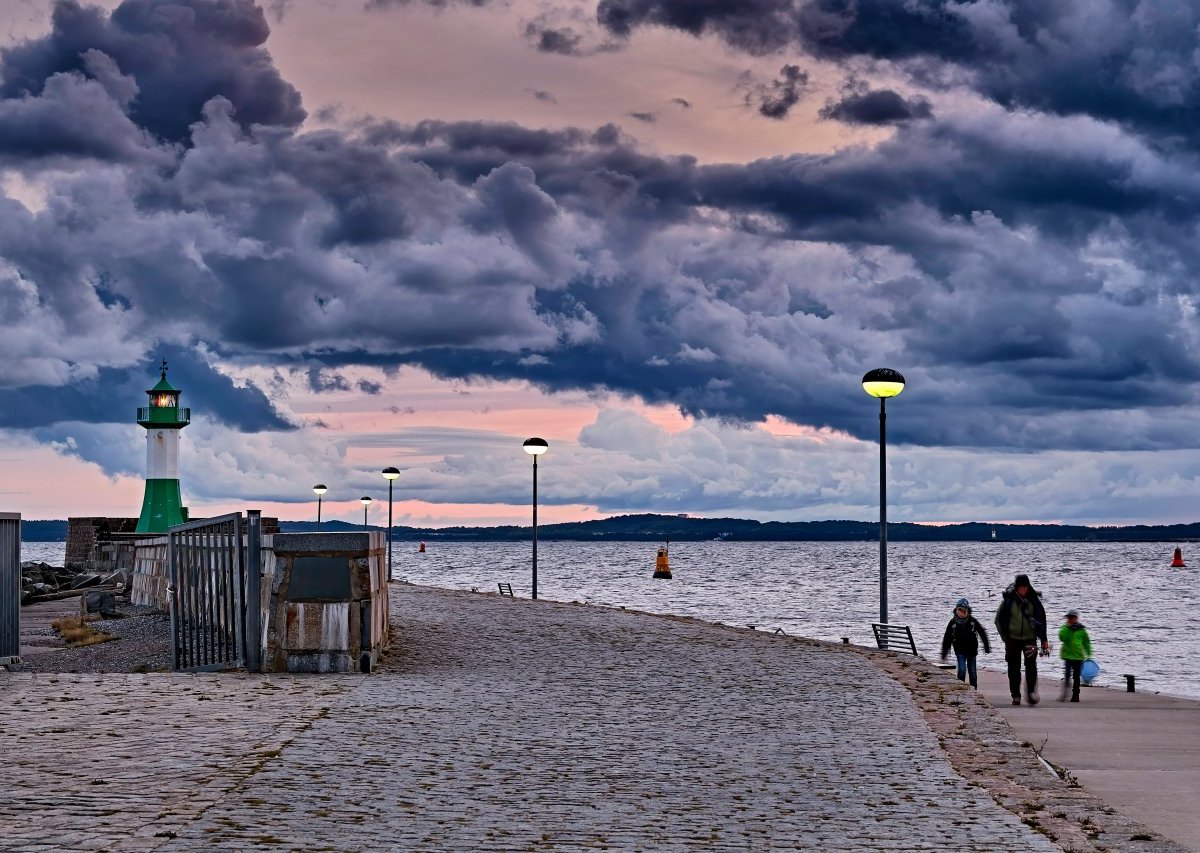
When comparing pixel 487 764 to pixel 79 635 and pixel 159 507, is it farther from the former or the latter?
pixel 159 507

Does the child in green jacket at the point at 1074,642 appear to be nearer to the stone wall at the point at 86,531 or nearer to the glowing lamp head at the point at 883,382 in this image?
the glowing lamp head at the point at 883,382

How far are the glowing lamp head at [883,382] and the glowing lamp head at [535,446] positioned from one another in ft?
59.4

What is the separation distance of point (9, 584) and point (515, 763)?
10717 mm

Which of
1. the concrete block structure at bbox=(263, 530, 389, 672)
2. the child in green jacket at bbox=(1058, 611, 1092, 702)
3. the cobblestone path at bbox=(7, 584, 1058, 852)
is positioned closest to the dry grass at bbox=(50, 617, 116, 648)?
the concrete block structure at bbox=(263, 530, 389, 672)

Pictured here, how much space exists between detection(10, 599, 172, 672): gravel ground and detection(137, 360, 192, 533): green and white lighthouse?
39.7 meters

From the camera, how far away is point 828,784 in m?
9.44

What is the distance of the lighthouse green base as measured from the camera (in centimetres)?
6556

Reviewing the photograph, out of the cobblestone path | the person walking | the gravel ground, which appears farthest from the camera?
the person walking

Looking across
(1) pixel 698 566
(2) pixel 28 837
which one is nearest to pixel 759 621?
(2) pixel 28 837

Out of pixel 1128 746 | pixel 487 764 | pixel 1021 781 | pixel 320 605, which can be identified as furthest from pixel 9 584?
pixel 1128 746

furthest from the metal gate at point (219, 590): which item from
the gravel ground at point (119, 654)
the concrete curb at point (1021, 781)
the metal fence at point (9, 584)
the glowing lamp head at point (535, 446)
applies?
the glowing lamp head at point (535, 446)

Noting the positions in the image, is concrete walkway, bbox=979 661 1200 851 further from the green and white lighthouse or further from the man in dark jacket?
the green and white lighthouse

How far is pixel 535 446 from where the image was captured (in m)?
40.2

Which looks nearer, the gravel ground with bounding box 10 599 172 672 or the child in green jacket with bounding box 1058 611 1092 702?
the gravel ground with bounding box 10 599 172 672
